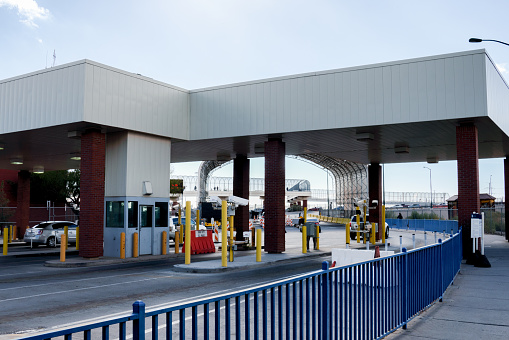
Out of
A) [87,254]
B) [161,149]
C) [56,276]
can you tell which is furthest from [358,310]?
[161,149]

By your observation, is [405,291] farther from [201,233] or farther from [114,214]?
[201,233]

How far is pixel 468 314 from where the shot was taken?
10141mm

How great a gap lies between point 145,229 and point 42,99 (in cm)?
716

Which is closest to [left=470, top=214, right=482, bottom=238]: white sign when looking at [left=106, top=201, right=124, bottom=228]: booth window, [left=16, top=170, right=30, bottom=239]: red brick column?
[left=106, top=201, right=124, bottom=228]: booth window

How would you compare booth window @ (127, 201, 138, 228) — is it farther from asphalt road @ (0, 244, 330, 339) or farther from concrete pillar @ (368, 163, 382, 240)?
concrete pillar @ (368, 163, 382, 240)

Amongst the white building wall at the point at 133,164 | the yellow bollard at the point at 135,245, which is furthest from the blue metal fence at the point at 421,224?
the yellow bollard at the point at 135,245

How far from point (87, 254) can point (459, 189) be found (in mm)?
15431

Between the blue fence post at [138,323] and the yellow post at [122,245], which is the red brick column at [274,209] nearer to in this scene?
the yellow post at [122,245]

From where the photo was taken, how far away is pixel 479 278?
15500mm

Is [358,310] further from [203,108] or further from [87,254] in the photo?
[203,108]

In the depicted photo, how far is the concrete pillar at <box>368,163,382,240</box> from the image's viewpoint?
35.0 metres

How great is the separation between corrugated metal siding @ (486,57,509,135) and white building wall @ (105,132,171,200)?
1443 centimetres

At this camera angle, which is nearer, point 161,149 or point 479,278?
point 479,278

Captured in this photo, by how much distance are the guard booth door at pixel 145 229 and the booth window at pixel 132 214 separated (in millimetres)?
335
